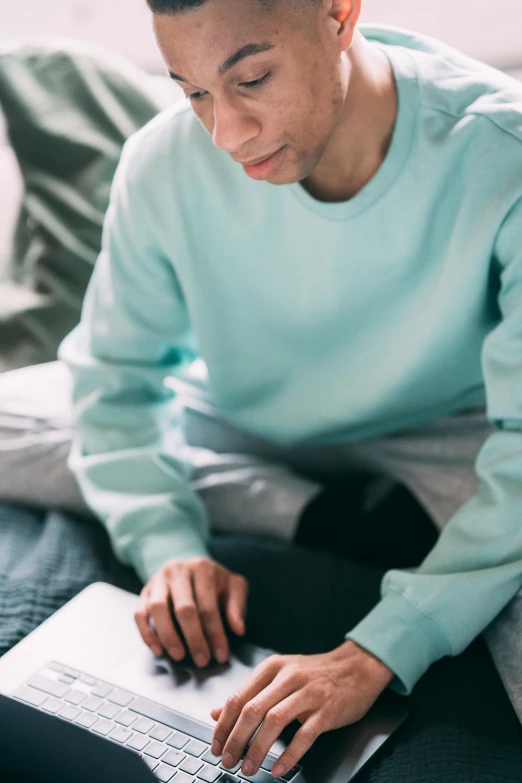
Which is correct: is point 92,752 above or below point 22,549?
above

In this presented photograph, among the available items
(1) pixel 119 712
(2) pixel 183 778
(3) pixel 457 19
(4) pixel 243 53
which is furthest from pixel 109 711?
(3) pixel 457 19

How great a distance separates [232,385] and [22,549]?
32cm

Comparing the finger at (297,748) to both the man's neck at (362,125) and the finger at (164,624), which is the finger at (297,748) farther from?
the man's neck at (362,125)

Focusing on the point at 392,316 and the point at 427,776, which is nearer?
the point at 427,776

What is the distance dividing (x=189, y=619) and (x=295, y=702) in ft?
0.54

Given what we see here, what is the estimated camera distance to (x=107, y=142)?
1472 millimetres

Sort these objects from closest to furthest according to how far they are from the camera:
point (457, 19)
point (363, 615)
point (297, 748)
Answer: point (297, 748) → point (363, 615) → point (457, 19)

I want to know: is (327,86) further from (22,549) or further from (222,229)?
(22,549)

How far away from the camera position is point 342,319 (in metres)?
1.05

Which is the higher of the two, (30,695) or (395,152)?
(395,152)

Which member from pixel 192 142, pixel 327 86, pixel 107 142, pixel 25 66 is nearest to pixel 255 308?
pixel 192 142

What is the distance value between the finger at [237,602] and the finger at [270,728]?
0.15m

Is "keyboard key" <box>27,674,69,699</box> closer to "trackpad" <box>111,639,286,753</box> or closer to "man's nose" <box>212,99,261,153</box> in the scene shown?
"trackpad" <box>111,639,286,753</box>

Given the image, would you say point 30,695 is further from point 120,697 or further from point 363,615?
point 363,615
